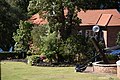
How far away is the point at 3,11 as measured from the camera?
50969 millimetres

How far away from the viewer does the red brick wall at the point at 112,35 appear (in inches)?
2050

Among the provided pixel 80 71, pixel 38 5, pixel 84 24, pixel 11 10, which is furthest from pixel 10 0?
pixel 80 71

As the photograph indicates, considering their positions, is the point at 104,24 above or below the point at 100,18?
below

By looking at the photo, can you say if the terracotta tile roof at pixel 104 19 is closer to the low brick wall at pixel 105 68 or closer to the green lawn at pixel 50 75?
the low brick wall at pixel 105 68

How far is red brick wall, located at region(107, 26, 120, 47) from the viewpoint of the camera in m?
52.1

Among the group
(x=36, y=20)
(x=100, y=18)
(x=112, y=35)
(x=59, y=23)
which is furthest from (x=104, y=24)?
(x=59, y=23)

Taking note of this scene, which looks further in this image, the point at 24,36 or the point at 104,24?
the point at 104,24

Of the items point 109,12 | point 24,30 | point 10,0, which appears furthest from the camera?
point 10,0

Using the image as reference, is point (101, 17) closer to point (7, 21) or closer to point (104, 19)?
point (104, 19)

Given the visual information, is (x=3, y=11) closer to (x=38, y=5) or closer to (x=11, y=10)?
(x=11, y=10)

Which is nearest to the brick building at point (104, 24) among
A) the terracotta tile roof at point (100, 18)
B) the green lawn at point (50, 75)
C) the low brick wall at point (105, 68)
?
the terracotta tile roof at point (100, 18)

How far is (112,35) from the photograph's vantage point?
52.5 m

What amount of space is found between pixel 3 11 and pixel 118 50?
20522mm

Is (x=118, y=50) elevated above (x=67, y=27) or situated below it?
below
